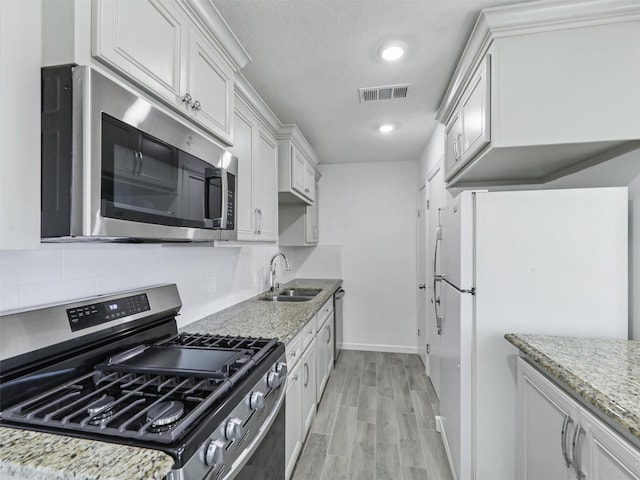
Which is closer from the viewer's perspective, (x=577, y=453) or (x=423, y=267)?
(x=577, y=453)

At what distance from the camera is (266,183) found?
2350 millimetres

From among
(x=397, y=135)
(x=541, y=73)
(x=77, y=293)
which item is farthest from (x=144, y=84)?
A: (x=397, y=135)

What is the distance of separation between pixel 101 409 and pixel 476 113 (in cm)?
195

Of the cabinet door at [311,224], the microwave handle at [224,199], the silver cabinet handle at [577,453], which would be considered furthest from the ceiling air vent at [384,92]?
the silver cabinet handle at [577,453]

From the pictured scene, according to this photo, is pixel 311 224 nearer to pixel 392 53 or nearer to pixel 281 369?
pixel 392 53

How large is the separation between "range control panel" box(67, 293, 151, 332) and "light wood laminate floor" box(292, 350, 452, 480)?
1.47 meters

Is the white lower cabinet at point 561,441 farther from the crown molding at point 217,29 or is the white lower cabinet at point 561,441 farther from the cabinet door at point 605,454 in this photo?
the crown molding at point 217,29

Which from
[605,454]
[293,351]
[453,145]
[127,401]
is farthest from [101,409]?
[453,145]

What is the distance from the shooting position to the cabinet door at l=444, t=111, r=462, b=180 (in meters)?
1.98

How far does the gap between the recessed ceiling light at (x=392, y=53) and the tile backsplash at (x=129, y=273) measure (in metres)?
1.56

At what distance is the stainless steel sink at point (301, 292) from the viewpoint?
10.3 feet

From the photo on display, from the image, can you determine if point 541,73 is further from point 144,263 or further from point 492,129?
point 144,263

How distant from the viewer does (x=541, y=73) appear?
1.37m

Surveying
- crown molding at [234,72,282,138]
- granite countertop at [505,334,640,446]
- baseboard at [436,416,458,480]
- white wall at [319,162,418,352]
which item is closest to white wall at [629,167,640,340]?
granite countertop at [505,334,640,446]
